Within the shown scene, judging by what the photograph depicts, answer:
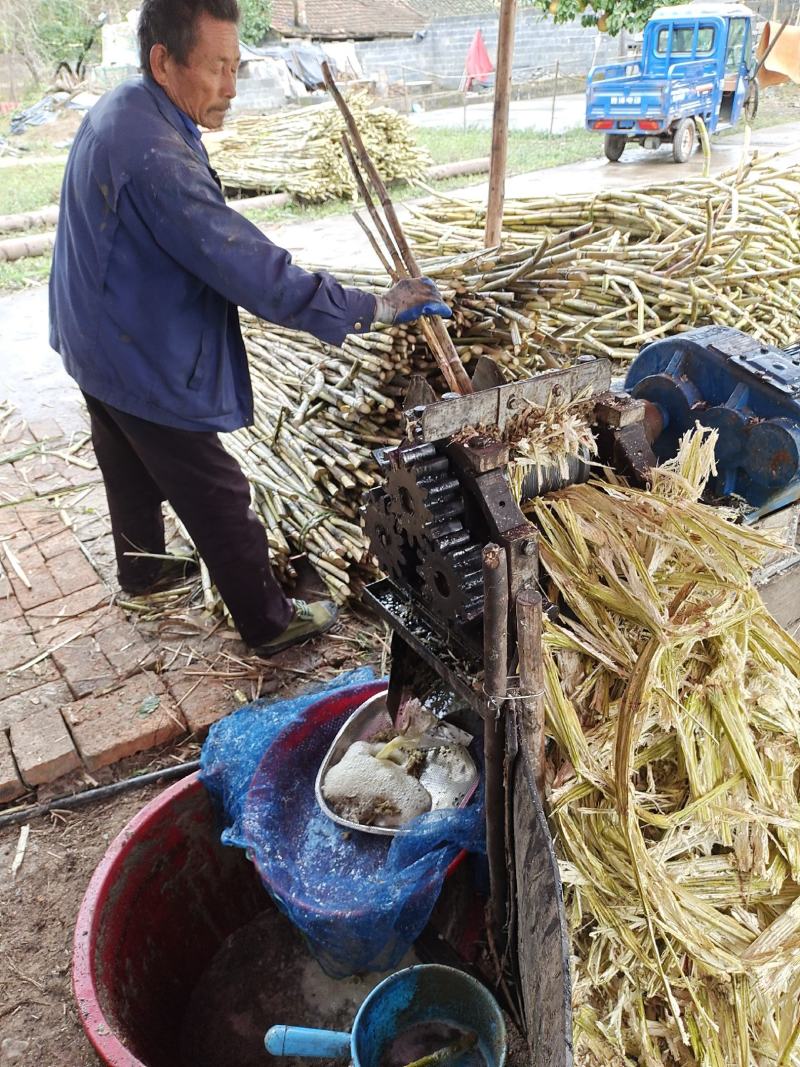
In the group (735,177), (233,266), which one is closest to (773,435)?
(233,266)

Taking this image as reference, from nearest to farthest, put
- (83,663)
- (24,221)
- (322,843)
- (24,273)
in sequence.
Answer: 1. (322,843)
2. (83,663)
3. (24,273)
4. (24,221)

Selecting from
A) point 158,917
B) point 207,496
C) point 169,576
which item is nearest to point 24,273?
point 169,576

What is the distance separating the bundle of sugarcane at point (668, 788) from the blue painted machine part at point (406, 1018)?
0.34 meters

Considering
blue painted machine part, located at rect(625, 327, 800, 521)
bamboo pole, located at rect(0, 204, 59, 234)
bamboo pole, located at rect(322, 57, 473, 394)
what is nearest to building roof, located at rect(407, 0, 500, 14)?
bamboo pole, located at rect(0, 204, 59, 234)

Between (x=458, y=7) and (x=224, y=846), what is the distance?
35.6m

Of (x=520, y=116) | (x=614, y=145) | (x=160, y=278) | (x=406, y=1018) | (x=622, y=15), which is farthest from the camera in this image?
(x=520, y=116)

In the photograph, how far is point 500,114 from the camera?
3.46 metres

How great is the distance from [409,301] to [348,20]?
29532mm

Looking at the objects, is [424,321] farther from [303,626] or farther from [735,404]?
[303,626]

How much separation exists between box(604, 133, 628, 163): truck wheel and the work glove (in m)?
14.0

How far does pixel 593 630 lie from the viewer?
160 cm

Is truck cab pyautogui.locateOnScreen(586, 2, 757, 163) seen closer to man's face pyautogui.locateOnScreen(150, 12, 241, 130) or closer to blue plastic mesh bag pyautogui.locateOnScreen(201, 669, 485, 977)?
man's face pyautogui.locateOnScreen(150, 12, 241, 130)

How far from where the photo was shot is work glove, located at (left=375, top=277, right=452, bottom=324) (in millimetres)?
2527

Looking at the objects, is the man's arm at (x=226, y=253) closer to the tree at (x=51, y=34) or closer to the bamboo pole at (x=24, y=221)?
the bamboo pole at (x=24, y=221)
